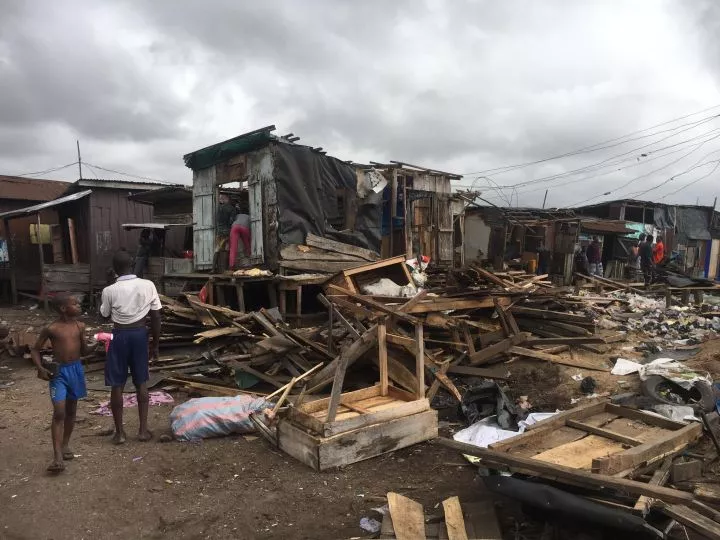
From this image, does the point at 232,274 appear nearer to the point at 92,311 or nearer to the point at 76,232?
the point at 92,311

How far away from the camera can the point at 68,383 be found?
4395 millimetres

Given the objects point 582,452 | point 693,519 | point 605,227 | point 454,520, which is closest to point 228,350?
point 454,520

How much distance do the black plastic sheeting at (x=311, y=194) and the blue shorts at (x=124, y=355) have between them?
19.3ft

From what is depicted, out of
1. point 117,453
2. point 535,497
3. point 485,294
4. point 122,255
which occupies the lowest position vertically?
point 117,453

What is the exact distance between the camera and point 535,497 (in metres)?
3.06

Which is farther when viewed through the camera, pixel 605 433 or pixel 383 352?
pixel 383 352

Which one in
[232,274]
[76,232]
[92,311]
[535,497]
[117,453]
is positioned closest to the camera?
[535,497]

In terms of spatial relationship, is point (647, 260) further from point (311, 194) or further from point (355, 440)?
point (355, 440)

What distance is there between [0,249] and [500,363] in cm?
1761

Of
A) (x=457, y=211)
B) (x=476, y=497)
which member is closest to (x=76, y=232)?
(x=457, y=211)

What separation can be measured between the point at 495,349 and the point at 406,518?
395 cm

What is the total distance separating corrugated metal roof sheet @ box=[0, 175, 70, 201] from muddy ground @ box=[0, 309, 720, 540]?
19.3m

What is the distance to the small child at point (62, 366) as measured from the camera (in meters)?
4.36

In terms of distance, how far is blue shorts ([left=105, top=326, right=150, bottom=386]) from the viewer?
4918 millimetres
